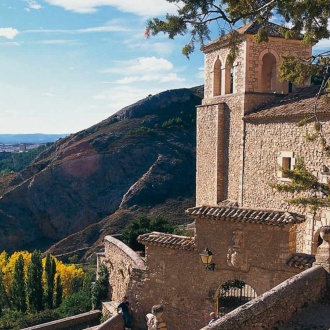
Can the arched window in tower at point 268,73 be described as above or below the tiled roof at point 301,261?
above

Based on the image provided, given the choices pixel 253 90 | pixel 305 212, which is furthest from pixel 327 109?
pixel 253 90

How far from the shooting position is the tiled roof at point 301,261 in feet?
28.5

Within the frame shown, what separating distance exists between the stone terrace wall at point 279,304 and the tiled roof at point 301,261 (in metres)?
1.80

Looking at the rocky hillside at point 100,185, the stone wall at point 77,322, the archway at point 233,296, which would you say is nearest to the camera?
the archway at point 233,296

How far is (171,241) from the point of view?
1060 centimetres

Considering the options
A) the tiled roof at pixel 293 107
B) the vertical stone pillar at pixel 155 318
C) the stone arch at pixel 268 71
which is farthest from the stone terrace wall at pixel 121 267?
the stone arch at pixel 268 71

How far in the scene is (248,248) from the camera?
31.0ft

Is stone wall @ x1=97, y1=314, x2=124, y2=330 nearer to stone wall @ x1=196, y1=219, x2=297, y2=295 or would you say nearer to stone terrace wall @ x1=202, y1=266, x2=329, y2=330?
stone wall @ x1=196, y1=219, x2=297, y2=295

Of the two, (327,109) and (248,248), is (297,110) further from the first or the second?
(248,248)

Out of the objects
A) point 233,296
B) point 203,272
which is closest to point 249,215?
point 203,272

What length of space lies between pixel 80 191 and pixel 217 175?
52.8 m

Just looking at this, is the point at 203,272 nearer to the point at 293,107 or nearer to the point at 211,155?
the point at 293,107

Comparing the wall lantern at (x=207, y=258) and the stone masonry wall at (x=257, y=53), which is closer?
the wall lantern at (x=207, y=258)

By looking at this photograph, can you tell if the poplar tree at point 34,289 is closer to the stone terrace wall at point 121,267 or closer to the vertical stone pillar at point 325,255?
the stone terrace wall at point 121,267
